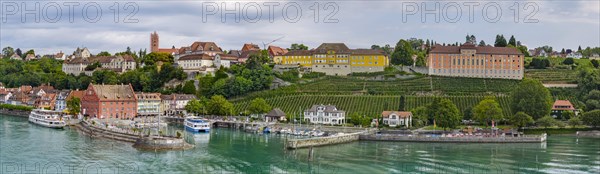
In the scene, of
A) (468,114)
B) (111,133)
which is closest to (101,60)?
(111,133)

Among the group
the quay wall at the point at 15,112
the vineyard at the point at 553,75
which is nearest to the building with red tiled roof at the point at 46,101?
the quay wall at the point at 15,112

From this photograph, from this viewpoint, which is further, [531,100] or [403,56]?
[403,56]

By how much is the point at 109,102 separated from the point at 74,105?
12.4 ft

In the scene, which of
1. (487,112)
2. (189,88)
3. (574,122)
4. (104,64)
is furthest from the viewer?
(104,64)

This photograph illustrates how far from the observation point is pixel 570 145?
43.5 m

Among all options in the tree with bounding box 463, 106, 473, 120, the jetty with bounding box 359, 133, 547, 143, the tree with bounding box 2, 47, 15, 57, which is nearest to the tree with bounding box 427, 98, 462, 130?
the jetty with bounding box 359, 133, 547, 143

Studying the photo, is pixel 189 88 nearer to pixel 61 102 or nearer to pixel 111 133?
pixel 61 102

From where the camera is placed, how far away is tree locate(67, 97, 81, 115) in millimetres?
61469

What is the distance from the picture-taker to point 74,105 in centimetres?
6162

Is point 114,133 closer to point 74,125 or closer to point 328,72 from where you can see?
point 74,125

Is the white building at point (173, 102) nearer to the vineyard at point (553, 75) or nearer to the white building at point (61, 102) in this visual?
the white building at point (61, 102)

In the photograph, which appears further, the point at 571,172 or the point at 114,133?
the point at 114,133

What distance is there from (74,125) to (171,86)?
21.3 meters

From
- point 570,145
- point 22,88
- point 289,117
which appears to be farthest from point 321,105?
point 22,88
